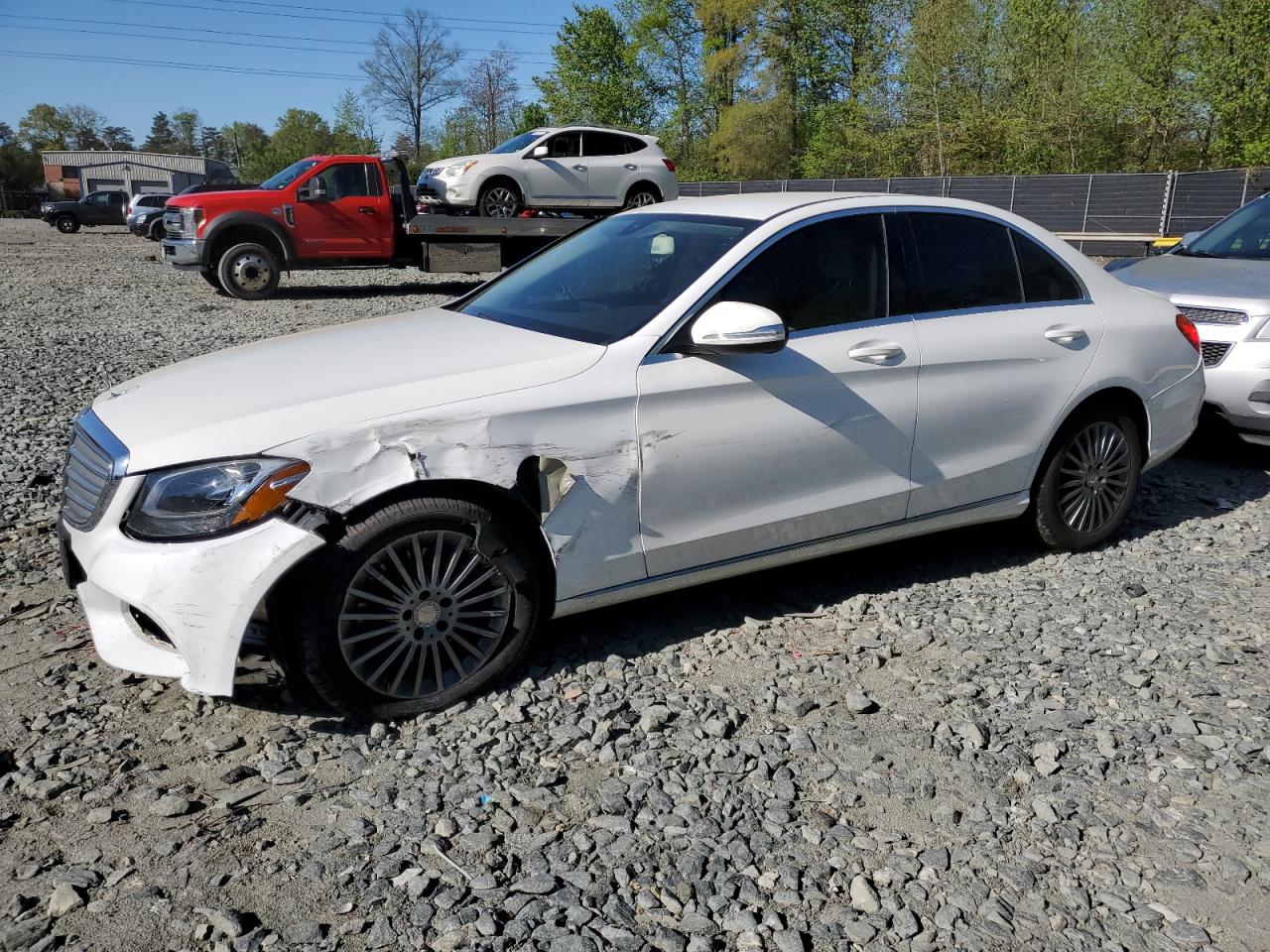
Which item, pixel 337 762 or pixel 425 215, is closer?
pixel 337 762

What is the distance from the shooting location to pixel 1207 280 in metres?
6.73

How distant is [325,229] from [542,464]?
13.0 m

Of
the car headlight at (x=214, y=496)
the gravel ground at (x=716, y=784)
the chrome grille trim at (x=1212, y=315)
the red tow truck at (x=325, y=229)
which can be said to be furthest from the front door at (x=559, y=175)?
the car headlight at (x=214, y=496)

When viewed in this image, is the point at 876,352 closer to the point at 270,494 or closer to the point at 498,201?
the point at 270,494

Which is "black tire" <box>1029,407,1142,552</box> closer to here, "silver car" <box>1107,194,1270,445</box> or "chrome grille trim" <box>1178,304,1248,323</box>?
"silver car" <box>1107,194,1270,445</box>

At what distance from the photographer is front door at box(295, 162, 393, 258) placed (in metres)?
15.0

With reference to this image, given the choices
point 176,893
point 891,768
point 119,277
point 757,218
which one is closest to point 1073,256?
point 757,218

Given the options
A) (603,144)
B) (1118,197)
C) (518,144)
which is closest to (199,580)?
(518,144)

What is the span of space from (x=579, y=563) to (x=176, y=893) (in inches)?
59.7

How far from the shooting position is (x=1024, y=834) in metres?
2.77

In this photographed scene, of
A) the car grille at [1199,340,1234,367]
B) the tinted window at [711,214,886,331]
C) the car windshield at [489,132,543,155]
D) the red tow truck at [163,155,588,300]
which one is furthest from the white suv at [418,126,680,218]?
the tinted window at [711,214,886,331]

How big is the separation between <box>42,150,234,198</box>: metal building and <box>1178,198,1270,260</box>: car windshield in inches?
2343

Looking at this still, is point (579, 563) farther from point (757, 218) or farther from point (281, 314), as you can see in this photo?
point (281, 314)

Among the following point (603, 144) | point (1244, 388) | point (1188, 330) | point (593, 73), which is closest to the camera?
point (1188, 330)
